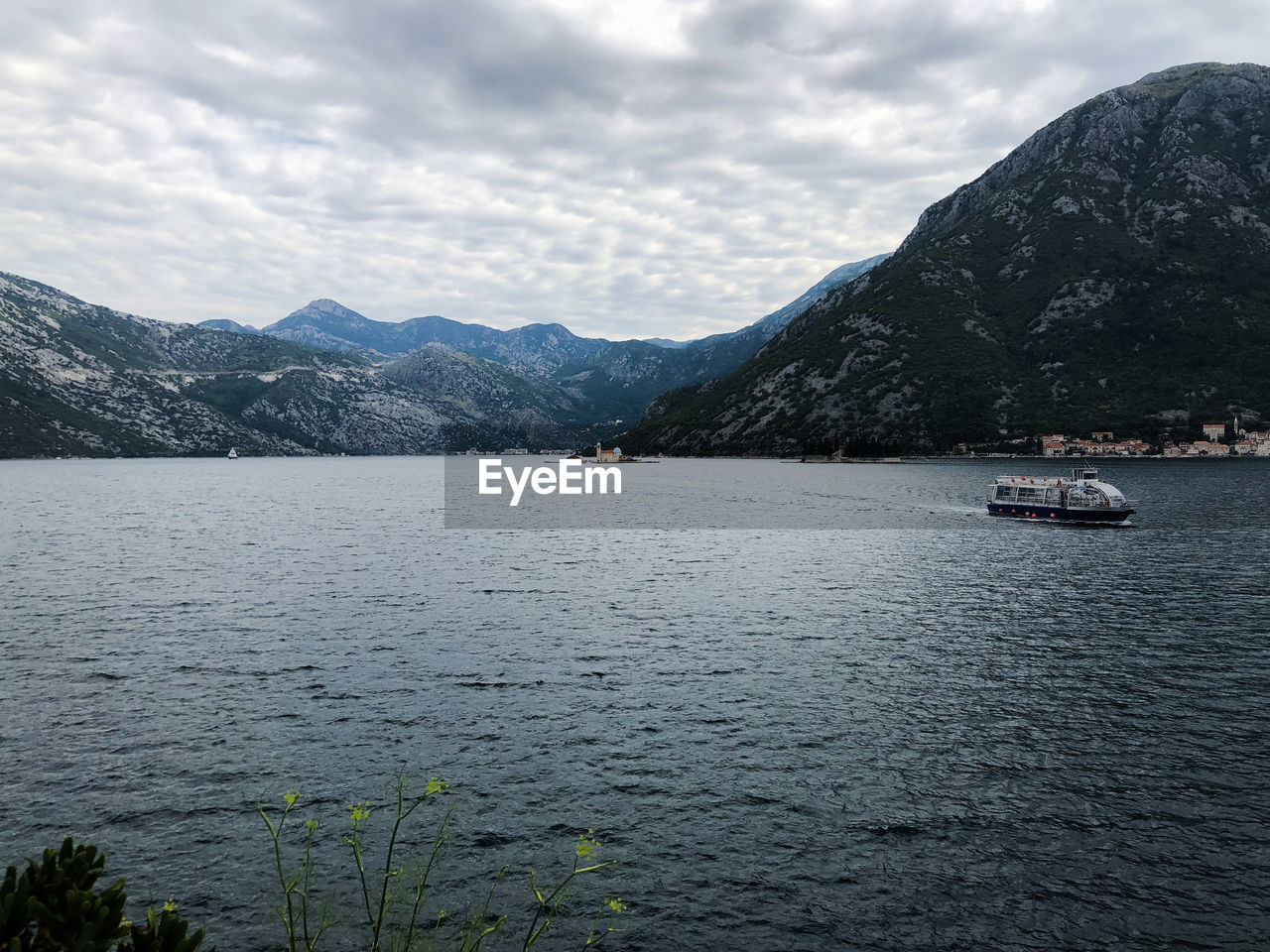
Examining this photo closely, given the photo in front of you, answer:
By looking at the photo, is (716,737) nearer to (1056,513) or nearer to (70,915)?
(70,915)

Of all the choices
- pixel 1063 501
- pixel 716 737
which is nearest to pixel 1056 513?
pixel 1063 501

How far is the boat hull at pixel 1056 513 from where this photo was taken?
106 meters

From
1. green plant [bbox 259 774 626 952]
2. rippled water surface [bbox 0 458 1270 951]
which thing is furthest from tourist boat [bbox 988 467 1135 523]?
green plant [bbox 259 774 626 952]

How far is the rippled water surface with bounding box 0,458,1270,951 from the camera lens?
63.3ft

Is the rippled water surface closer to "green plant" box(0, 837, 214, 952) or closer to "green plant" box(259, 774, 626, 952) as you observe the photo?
"green plant" box(259, 774, 626, 952)

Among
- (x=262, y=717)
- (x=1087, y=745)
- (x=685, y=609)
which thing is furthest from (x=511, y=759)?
(x=685, y=609)

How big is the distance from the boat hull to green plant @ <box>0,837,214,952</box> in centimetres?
12309

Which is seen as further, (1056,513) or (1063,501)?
(1063,501)

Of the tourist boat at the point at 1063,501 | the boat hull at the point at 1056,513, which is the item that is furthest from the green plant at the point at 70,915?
the tourist boat at the point at 1063,501

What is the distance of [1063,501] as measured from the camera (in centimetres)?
11512

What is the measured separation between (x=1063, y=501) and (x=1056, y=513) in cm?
231

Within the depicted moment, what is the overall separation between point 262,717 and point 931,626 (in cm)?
4031

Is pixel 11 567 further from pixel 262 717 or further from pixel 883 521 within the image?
pixel 883 521

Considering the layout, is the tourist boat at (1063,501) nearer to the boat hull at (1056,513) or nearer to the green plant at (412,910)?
the boat hull at (1056,513)
